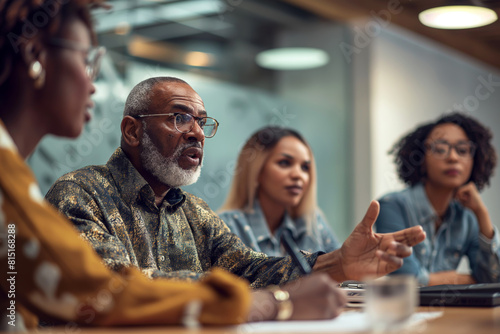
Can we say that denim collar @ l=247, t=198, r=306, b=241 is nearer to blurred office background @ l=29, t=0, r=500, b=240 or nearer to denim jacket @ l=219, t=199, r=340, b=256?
denim jacket @ l=219, t=199, r=340, b=256

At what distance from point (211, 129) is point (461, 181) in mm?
1833

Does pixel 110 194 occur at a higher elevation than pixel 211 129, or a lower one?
lower

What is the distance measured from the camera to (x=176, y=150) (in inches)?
73.1

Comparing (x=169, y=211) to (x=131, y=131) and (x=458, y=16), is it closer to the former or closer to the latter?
(x=131, y=131)

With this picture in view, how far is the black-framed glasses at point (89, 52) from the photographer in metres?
1.12

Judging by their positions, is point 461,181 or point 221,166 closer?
point 461,181

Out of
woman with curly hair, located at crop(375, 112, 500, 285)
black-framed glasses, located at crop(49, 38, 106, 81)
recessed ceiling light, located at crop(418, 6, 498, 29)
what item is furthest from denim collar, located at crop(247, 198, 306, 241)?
black-framed glasses, located at crop(49, 38, 106, 81)

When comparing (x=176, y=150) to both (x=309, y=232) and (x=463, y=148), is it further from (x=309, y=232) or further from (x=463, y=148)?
(x=463, y=148)

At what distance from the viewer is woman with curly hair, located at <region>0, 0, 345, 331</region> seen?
92 cm

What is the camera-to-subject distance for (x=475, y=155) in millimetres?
3416

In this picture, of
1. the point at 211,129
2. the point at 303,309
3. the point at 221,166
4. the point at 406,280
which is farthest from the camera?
the point at 221,166

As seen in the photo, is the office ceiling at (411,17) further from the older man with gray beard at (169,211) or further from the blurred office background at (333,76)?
the older man with gray beard at (169,211)

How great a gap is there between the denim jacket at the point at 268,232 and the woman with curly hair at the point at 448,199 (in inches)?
14.5

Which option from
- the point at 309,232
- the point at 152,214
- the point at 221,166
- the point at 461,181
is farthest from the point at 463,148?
the point at 152,214
